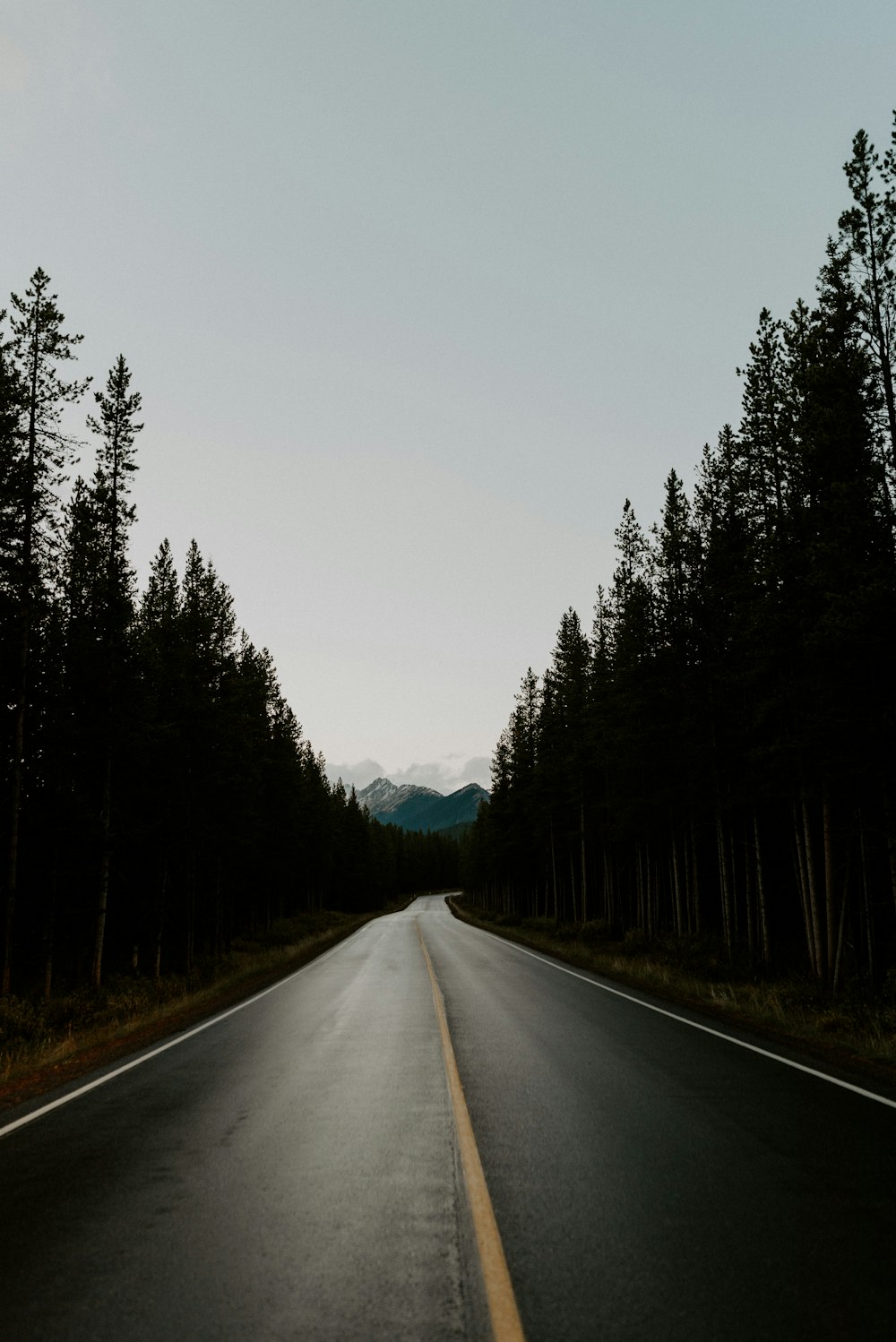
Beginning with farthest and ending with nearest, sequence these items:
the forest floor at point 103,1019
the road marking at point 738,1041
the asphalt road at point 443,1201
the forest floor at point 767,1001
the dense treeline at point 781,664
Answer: the dense treeline at point 781,664 < the forest floor at point 767,1001 < the forest floor at point 103,1019 < the road marking at point 738,1041 < the asphalt road at point 443,1201

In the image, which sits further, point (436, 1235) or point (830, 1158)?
point (830, 1158)

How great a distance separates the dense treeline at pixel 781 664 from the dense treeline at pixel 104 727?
637 inches

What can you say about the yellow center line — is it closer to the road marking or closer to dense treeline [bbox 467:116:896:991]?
the road marking

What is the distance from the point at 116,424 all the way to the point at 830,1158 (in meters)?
24.6

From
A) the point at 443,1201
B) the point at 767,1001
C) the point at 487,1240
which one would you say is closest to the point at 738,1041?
the point at 767,1001

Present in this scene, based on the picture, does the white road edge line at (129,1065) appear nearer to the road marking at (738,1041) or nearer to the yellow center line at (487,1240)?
the yellow center line at (487,1240)

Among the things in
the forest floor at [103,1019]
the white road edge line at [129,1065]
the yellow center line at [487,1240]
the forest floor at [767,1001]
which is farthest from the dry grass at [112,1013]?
the forest floor at [767,1001]

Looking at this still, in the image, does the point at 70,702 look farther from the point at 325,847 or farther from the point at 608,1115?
the point at 325,847

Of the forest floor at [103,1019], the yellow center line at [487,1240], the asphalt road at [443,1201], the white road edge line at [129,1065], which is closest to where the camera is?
the yellow center line at [487,1240]

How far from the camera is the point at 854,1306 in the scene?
3834 mm

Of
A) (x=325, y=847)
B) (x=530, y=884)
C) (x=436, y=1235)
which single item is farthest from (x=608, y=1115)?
(x=530, y=884)

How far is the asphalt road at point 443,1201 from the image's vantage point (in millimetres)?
3824

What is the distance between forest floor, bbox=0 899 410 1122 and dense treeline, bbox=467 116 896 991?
14356mm

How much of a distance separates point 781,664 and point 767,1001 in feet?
28.2
